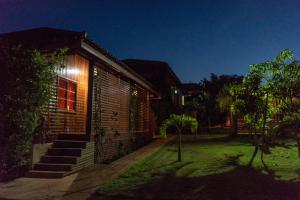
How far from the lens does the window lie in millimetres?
11547

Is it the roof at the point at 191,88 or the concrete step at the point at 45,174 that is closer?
the concrete step at the point at 45,174

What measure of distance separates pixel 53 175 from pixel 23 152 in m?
0.99

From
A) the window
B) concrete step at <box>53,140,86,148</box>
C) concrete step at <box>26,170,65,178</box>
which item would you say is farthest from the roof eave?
concrete step at <box>26,170,65,178</box>

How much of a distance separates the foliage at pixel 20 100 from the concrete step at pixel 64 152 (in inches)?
48.1

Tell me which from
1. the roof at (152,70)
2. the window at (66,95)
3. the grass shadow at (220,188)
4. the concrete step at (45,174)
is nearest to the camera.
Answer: the grass shadow at (220,188)

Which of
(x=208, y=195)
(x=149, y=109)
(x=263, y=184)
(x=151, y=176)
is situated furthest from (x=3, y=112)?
(x=149, y=109)

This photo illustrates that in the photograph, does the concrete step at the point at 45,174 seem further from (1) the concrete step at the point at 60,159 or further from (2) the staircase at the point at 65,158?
(1) the concrete step at the point at 60,159

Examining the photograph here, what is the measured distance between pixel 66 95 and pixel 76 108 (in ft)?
3.55

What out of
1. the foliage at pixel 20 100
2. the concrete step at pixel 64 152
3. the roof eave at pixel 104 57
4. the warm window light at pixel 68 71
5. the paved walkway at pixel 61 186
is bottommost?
the paved walkway at pixel 61 186

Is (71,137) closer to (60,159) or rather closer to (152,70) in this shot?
(60,159)

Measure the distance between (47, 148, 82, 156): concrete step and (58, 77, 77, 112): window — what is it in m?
1.97

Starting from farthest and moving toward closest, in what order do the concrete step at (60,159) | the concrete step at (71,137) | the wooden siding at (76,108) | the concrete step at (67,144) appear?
the concrete step at (71,137)
the wooden siding at (76,108)
the concrete step at (67,144)
the concrete step at (60,159)

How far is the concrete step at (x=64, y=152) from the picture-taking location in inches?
388

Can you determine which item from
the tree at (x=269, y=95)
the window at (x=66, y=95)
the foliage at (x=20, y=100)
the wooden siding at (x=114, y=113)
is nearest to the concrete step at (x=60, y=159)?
the foliage at (x=20, y=100)
